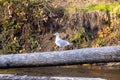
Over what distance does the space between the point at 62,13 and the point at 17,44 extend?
166 cm

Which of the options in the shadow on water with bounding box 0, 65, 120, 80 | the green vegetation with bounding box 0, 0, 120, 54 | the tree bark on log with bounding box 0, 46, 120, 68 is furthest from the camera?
the green vegetation with bounding box 0, 0, 120, 54

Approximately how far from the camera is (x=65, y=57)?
5254mm

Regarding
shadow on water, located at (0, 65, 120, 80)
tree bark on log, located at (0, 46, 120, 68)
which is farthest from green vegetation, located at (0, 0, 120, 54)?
tree bark on log, located at (0, 46, 120, 68)

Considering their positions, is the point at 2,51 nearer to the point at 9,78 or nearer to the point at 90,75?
the point at 90,75

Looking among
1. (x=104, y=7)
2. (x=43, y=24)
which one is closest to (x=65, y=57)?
(x=104, y=7)

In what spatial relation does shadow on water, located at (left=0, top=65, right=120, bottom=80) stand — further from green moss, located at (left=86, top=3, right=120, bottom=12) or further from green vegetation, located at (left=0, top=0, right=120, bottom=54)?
green moss, located at (left=86, top=3, right=120, bottom=12)

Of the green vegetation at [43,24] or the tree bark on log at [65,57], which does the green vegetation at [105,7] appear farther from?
the tree bark on log at [65,57]

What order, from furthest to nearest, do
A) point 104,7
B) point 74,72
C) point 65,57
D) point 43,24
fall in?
1. point 43,24
2. point 104,7
3. point 74,72
4. point 65,57

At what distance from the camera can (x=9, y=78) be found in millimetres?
5105

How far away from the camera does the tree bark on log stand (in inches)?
201

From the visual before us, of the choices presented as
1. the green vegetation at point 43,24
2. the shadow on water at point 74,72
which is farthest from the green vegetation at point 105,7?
the shadow on water at point 74,72

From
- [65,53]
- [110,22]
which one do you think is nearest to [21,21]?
[110,22]

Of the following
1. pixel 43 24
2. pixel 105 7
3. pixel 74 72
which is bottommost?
pixel 74 72

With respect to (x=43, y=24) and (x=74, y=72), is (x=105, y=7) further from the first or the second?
(x=74, y=72)
